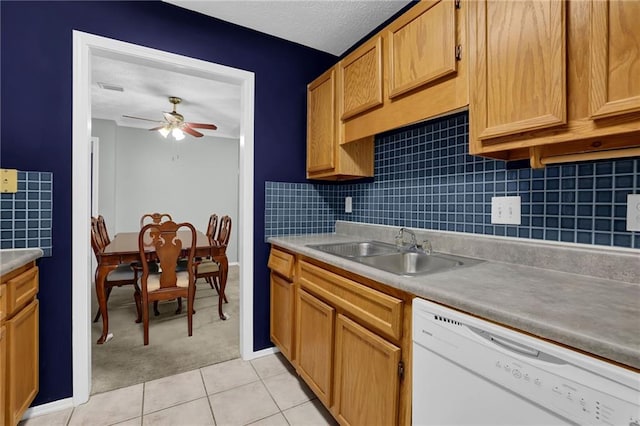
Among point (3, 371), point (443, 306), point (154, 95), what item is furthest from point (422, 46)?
point (154, 95)

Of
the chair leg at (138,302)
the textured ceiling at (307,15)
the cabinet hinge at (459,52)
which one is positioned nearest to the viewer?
the cabinet hinge at (459,52)

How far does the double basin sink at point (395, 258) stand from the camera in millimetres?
1438

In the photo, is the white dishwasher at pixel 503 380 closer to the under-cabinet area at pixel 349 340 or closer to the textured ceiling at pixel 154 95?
the under-cabinet area at pixel 349 340

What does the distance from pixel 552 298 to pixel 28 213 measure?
2.32 m

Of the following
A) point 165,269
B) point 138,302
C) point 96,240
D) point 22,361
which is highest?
point 96,240

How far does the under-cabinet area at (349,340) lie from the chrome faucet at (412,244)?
548 mm

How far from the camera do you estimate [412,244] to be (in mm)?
1740

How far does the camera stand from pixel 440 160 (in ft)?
5.47

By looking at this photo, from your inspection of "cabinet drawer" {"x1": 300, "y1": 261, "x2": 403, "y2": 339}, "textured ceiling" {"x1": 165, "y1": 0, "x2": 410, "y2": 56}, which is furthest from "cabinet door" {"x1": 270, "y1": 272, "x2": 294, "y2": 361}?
"textured ceiling" {"x1": 165, "y1": 0, "x2": 410, "y2": 56}

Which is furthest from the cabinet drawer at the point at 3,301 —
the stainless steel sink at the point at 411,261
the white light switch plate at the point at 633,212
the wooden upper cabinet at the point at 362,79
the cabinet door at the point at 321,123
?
the white light switch plate at the point at 633,212

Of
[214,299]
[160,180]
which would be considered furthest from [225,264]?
[160,180]

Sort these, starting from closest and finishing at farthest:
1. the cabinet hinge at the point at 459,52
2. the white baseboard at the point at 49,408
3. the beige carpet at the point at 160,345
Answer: the cabinet hinge at the point at 459,52 < the white baseboard at the point at 49,408 < the beige carpet at the point at 160,345

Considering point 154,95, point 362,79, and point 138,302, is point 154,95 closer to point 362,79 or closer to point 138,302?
point 138,302

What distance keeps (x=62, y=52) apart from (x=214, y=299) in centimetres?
263
